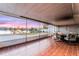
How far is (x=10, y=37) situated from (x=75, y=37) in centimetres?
215

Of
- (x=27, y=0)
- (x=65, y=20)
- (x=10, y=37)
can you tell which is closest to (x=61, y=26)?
(x=65, y=20)

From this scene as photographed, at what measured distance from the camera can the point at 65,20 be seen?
15.0ft

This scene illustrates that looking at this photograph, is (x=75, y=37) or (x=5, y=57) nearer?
(x=5, y=57)

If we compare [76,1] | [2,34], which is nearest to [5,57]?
[2,34]

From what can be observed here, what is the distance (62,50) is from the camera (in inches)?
194

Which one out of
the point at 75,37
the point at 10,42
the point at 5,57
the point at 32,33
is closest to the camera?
the point at 5,57

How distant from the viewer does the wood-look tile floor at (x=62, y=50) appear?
4680 millimetres

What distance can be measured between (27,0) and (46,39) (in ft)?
5.60

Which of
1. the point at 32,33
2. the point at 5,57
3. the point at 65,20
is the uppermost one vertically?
the point at 65,20

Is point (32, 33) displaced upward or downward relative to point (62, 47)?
upward

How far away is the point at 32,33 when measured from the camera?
493 centimetres

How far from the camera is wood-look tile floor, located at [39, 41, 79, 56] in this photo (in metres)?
4.68

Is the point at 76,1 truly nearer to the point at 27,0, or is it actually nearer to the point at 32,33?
the point at 27,0

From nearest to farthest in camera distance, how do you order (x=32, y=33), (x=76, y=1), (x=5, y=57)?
(x=76, y=1)
(x=5, y=57)
(x=32, y=33)
